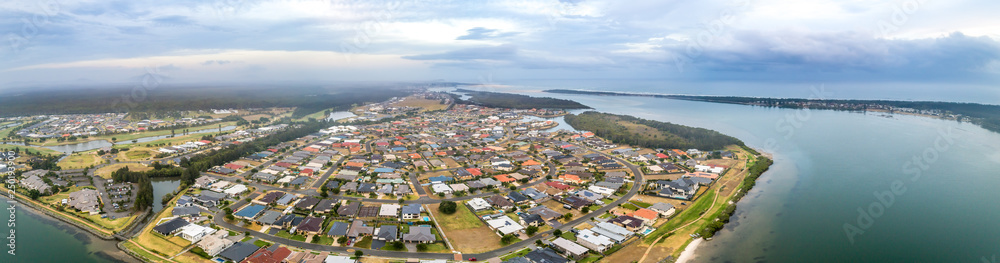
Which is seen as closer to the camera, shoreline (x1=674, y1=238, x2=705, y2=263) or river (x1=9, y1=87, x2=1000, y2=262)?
shoreline (x1=674, y1=238, x2=705, y2=263)

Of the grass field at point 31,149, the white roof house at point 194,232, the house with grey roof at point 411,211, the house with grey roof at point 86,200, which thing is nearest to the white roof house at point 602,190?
the house with grey roof at point 411,211

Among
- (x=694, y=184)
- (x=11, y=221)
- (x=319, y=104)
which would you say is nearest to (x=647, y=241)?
(x=694, y=184)

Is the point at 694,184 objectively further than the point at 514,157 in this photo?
No

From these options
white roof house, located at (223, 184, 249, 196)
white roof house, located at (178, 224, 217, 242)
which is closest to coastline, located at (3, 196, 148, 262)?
white roof house, located at (178, 224, 217, 242)

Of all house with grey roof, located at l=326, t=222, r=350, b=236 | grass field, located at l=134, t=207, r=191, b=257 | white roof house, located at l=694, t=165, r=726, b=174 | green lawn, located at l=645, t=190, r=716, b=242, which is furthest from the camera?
white roof house, located at l=694, t=165, r=726, b=174

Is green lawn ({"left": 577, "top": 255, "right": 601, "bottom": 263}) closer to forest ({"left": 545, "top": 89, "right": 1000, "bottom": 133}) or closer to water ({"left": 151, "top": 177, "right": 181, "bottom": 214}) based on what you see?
water ({"left": 151, "top": 177, "right": 181, "bottom": 214})

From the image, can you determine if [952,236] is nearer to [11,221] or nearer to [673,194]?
[673,194]
